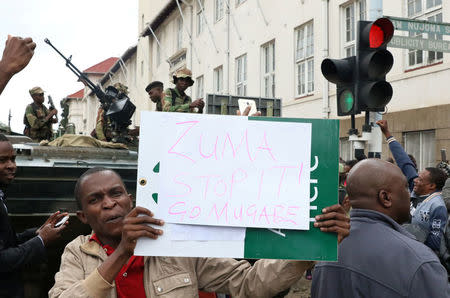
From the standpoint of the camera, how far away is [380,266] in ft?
7.43

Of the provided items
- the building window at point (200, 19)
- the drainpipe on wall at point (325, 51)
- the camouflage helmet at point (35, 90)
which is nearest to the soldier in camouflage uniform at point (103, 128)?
the camouflage helmet at point (35, 90)

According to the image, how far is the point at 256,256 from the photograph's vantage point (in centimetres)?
215

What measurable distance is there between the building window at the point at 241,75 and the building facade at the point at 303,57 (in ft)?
0.13

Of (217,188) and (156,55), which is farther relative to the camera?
(156,55)

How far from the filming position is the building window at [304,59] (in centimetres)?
1634

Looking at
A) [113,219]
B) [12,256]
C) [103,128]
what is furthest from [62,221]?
[103,128]

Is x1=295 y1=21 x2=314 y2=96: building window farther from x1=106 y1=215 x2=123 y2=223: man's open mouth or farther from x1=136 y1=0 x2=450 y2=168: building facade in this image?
x1=106 y1=215 x2=123 y2=223: man's open mouth

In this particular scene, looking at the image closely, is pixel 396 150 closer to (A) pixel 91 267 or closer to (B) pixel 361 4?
(A) pixel 91 267

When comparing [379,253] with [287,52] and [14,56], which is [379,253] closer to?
[14,56]

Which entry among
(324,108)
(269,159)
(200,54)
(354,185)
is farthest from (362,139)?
(200,54)

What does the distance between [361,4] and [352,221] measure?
1279 centimetres

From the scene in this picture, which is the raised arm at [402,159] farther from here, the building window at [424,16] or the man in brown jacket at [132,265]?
the building window at [424,16]

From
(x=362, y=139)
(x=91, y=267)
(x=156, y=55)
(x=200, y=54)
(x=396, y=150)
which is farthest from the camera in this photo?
(x=156, y=55)

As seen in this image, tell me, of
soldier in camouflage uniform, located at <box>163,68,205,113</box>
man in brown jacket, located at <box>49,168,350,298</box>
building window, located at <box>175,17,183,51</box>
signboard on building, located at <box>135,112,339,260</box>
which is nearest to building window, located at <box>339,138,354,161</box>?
soldier in camouflage uniform, located at <box>163,68,205,113</box>
